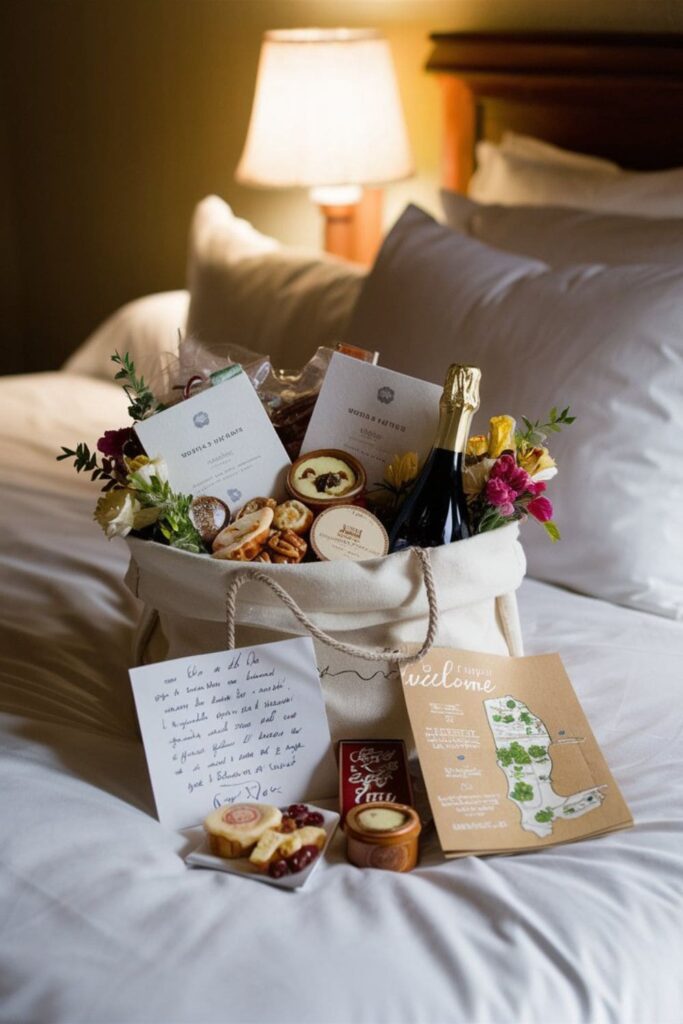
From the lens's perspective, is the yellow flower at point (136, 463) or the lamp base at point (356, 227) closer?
the yellow flower at point (136, 463)

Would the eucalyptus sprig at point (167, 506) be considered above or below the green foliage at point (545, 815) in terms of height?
above

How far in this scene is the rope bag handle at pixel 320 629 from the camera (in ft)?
2.63

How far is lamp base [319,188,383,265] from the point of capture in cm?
240

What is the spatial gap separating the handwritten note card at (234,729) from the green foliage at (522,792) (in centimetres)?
14

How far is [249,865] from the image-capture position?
756 millimetres

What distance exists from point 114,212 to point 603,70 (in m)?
1.80

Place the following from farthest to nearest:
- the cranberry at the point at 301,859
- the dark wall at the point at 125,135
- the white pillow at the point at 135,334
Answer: the dark wall at the point at 125,135 < the white pillow at the point at 135,334 < the cranberry at the point at 301,859

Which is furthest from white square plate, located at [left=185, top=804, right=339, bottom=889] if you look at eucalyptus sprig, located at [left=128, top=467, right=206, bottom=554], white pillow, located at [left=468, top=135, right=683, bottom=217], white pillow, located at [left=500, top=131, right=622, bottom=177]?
white pillow, located at [left=500, top=131, right=622, bottom=177]

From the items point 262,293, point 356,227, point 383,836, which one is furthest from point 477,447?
point 356,227

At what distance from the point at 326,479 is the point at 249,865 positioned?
1.04 feet

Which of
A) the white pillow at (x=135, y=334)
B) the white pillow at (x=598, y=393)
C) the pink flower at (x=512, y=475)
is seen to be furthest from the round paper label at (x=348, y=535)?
the white pillow at (x=135, y=334)

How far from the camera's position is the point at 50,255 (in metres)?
3.53

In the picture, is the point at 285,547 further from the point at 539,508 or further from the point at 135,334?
the point at 135,334

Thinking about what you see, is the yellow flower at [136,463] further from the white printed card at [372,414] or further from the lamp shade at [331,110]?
the lamp shade at [331,110]
